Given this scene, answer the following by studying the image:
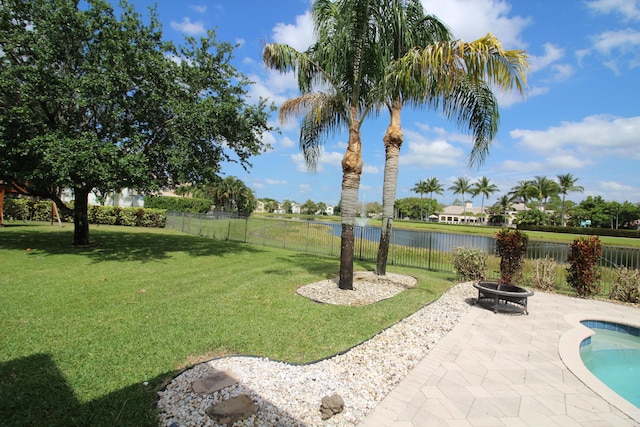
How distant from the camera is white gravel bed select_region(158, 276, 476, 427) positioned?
268cm

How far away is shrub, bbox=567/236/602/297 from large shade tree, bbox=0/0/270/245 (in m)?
11.0

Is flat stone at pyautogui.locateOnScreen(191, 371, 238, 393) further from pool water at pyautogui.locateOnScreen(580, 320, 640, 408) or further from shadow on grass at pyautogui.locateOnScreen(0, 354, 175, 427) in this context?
pool water at pyautogui.locateOnScreen(580, 320, 640, 408)

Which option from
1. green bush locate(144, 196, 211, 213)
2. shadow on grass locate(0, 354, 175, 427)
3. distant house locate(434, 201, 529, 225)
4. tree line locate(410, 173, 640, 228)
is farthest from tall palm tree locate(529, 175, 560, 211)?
shadow on grass locate(0, 354, 175, 427)

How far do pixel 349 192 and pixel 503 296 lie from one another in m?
3.67

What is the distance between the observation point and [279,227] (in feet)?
54.0

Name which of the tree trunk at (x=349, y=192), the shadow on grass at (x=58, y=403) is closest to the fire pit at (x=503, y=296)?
the tree trunk at (x=349, y=192)

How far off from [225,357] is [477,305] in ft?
17.6

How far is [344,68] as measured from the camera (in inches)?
288

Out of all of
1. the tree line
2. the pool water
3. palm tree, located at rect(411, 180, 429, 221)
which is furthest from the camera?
palm tree, located at rect(411, 180, 429, 221)

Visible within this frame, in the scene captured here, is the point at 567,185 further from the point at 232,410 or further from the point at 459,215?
the point at 232,410

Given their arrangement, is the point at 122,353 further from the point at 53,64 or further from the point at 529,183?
the point at 529,183

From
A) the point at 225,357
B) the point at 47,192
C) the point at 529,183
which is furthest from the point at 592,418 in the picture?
the point at 529,183

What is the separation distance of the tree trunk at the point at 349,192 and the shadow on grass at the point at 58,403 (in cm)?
455

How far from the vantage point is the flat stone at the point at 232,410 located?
2582 millimetres
